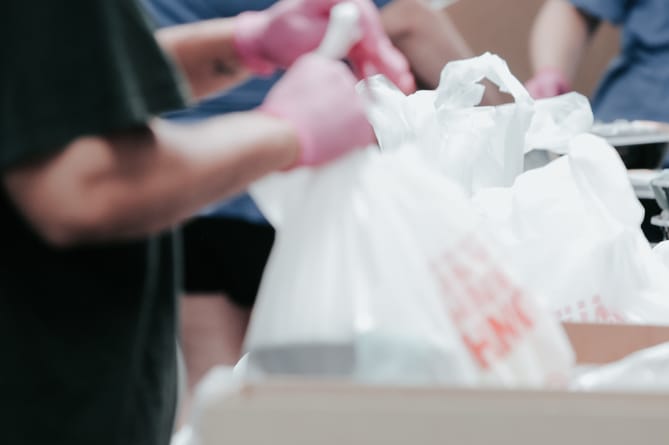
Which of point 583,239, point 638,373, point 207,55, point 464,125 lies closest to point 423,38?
point 464,125

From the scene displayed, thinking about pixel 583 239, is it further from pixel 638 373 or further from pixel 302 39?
pixel 302 39

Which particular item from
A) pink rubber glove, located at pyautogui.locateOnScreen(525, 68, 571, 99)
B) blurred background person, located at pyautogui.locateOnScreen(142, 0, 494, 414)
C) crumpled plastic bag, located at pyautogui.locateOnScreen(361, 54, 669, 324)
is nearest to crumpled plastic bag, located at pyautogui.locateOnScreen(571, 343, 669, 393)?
crumpled plastic bag, located at pyautogui.locateOnScreen(361, 54, 669, 324)

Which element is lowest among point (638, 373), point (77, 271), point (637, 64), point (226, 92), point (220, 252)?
point (220, 252)

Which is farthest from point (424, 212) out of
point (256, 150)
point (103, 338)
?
point (103, 338)

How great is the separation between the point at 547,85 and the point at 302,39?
1.40 metres

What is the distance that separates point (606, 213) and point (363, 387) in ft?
2.13

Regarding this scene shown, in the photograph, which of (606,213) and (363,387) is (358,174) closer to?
(363,387)

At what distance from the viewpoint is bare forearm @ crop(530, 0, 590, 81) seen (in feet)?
7.89

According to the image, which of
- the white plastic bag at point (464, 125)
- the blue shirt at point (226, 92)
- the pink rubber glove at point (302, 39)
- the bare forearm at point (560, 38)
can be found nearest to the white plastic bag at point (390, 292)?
the pink rubber glove at point (302, 39)

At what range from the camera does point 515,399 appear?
613 mm

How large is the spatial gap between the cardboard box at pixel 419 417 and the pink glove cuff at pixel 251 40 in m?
0.42

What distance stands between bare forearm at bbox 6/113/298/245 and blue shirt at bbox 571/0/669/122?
1.66 metres

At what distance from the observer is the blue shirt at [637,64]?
223cm

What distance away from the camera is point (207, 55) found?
3.13 feet
